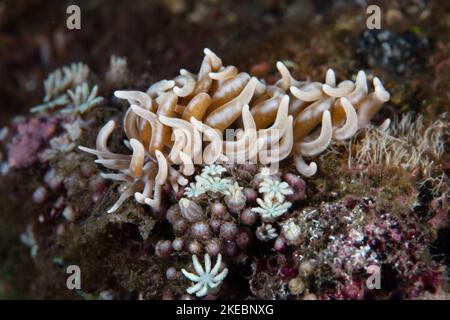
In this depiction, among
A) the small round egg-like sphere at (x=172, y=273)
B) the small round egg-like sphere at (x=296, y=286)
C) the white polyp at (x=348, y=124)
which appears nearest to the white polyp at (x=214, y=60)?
the white polyp at (x=348, y=124)

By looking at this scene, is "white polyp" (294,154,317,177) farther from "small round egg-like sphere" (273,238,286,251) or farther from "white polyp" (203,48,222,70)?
"white polyp" (203,48,222,70)

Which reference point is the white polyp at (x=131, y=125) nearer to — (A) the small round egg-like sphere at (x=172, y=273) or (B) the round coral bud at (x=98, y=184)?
(B) the round coral bud at (x=98, y=184)

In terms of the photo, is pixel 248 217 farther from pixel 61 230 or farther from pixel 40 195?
pixel 40 195

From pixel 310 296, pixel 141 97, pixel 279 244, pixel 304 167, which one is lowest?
pixel 310 296

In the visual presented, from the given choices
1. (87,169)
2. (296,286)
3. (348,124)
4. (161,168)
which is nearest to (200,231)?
(161,168)
